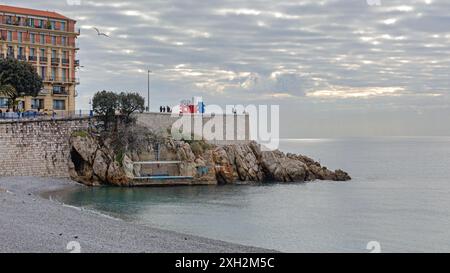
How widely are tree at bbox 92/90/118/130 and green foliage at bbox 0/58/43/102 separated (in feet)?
32.1

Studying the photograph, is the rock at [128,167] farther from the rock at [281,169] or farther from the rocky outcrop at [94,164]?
the rock at [281,169]

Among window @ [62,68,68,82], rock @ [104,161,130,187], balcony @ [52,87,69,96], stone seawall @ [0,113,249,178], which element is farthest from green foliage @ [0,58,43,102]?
rock @ [104,161,130,187]

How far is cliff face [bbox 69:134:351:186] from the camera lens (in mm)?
79875

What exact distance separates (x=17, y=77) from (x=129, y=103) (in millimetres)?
15822

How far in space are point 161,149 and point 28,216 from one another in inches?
1759

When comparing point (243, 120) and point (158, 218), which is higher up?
A: point (243, 120)

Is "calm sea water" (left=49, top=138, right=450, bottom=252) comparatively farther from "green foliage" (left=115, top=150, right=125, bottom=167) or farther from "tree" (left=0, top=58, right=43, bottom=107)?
"tree" (left=0, top=58, right=43, bottom=107)

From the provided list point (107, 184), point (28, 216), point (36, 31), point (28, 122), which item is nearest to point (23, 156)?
point (28, 122)

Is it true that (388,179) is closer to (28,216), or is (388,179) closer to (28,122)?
(28,122)

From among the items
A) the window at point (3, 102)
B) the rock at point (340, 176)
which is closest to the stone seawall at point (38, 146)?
the window at point (3, 102)

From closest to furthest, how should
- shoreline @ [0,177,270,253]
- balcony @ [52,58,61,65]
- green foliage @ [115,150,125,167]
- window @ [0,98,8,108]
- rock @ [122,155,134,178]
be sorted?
shoreline @ [0,177,270,253], rock @ [122,155,134,178], green foliage @ [115,150,125,167], window @ [0,98,8,108], balcony @ [52,58,61,65]

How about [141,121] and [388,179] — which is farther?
[388,179]

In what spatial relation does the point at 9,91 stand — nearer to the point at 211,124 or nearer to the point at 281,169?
the point at 211,124
